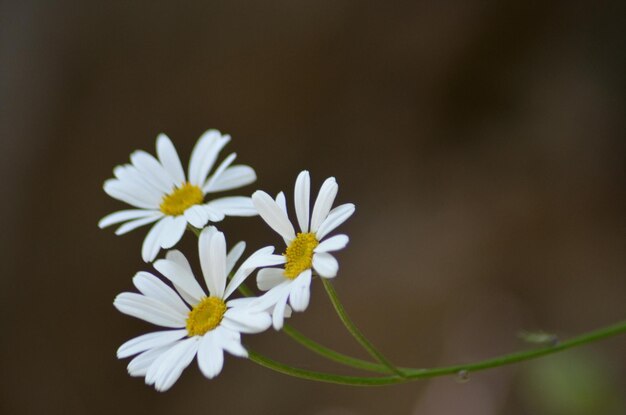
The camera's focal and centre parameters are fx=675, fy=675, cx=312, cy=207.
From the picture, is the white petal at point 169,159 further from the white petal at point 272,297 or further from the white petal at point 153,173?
the white petal at point 272,297

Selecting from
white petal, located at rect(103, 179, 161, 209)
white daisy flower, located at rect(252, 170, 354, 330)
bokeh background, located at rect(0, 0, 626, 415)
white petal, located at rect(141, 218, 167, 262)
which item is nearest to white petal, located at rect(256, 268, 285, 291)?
white daisy flower, located at rect(252, 170, 354, 330)

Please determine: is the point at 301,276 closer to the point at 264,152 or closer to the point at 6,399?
the point at 264,152

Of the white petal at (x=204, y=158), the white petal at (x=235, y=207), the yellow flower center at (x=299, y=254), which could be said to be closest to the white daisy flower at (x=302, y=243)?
the yellow flower center at (x=299, y=254)

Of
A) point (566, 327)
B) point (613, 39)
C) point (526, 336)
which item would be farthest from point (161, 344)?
point (613, 39)

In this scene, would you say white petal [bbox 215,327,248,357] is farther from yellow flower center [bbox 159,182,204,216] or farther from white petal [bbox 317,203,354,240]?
yellow flower center [bbox 159,182,204,216]

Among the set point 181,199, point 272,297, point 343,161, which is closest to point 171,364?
point 272,297

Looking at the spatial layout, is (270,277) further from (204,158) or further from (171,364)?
(204,158)
